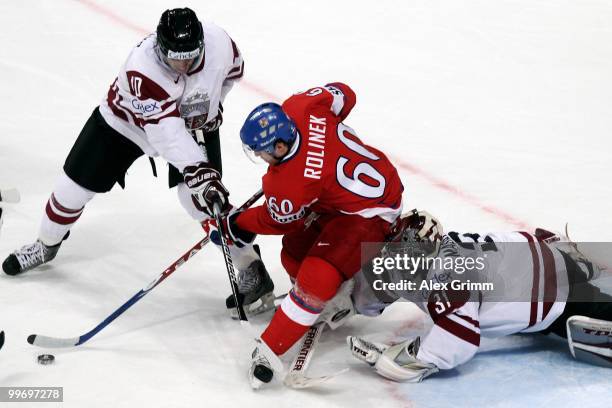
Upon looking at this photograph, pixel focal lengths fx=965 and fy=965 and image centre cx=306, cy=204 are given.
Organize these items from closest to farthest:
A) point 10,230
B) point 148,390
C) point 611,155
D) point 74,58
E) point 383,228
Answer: point 148,390 < point 383,228 < point 10,230 < point 611,155 < point 74,58

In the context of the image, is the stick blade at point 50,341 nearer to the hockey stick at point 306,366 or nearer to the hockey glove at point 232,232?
the hockey glove at point 232,232

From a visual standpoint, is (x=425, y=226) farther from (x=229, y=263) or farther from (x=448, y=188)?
(x=448, y=188)

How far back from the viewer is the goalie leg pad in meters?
3.54

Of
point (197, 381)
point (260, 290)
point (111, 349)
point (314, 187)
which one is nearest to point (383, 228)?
point (314, 187)

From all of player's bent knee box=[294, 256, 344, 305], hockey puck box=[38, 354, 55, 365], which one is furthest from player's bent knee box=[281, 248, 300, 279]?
hockey puck box=[38, 354, 55, 365]

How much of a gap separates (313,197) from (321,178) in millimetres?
75

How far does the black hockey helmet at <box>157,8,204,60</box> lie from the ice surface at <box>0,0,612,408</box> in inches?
43.1

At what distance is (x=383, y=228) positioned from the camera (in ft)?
12.0

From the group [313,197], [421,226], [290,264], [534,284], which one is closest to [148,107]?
[313,197]

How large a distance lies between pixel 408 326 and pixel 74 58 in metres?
3.12

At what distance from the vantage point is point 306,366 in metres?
3.58

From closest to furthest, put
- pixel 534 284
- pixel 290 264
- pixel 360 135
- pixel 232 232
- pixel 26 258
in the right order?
pixel 534 284 → pixel 232 232 → pixel 290 264 → pixel 26 258 → pixel 360 135

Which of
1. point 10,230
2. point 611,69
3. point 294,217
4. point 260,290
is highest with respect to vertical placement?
point 611,69

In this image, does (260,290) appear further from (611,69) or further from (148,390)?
(611,69)
